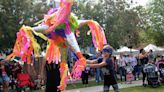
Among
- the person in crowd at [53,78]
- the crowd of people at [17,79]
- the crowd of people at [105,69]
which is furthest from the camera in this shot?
the crowd of people at [17,79]

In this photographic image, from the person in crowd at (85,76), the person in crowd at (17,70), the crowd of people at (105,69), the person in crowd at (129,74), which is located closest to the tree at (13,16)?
the crowd of people at (105,69)

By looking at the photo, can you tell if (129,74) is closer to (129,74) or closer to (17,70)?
(129,74)

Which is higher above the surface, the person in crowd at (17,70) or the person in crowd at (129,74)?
the person in crowd at (17,70)

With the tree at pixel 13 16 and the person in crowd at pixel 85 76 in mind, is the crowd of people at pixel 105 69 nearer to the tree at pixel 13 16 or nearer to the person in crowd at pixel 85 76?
the person in crowd at pixel 85 76

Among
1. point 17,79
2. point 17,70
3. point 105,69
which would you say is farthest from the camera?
point 17,70

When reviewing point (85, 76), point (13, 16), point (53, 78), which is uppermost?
point (13, 16)

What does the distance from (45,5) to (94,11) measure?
290 cm

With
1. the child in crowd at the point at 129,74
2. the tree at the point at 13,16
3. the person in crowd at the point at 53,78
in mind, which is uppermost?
the tree at the point at 13,16

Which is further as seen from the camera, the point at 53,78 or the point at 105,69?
the point at 105,69

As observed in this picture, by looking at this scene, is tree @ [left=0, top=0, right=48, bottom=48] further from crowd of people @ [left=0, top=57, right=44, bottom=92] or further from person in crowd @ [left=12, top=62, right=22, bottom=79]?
person in crowd @ [left=12, top=62, right=22, bottom=79]

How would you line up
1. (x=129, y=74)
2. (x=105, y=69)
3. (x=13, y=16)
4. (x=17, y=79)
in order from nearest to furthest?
(x=105, y=69) < (x=17, y=79) < (x=129, y=74) < (x=13, y=16)

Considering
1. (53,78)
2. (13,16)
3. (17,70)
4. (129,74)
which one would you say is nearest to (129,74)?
(129,74)

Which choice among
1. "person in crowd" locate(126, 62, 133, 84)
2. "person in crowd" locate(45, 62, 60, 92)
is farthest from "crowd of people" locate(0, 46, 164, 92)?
"person in crowd" locate(45, 62, 60, 92)

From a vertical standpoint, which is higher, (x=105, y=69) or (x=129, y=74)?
(x=105, y=69)
